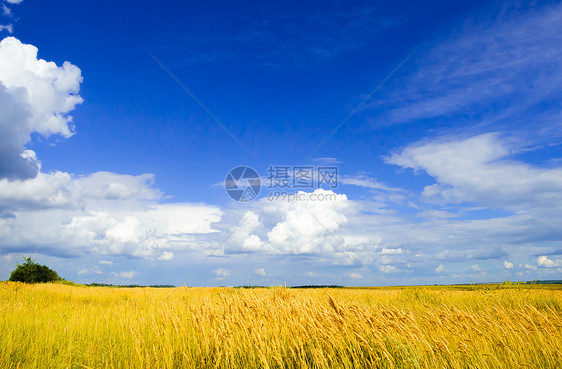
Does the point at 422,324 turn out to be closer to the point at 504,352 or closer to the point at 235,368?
the point at 504,352

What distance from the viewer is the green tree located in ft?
100

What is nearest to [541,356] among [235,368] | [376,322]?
[376,322]

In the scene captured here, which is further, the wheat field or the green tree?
the green tree

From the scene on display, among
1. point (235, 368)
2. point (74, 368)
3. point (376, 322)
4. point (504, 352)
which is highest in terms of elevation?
point (376, 322)

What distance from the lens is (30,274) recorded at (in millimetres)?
31188

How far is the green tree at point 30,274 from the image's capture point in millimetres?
30500

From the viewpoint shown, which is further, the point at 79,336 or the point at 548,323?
the point at 79,336

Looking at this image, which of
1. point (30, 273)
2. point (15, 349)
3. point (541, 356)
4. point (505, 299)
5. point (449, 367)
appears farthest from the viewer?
point (30, 273)

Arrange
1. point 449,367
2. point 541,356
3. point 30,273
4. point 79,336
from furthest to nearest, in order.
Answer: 1. point 30,273
2. point 79,336
3. point 541,356
4. point 449,367

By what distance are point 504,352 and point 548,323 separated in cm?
165

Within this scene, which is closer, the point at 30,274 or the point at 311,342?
the point at 311,342

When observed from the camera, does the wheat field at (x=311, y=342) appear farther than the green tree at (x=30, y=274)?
No

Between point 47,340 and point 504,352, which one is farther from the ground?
point 504,352

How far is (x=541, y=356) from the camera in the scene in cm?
407
